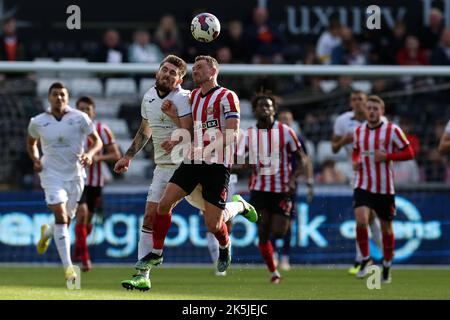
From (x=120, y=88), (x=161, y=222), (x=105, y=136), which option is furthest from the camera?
(x=120, y=88)

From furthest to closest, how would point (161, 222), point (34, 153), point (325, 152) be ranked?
point (325, 152) → point (34, 153) → point (161, 222)

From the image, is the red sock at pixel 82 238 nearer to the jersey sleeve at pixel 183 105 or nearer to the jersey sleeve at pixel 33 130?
the jersey sleeve at pixel 33 130

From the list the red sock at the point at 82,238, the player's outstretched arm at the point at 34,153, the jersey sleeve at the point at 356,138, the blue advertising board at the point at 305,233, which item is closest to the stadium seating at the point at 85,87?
the blue advertising board at the point at 305,233

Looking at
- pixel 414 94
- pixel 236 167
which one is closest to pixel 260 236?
pixel 236 167

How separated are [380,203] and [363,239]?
53cm

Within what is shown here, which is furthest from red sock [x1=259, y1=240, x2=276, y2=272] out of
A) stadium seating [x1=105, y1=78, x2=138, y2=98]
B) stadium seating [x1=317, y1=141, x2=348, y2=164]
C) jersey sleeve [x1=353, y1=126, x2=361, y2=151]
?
stadium seating [x1=105, y1=78, x2=138, y2=98]

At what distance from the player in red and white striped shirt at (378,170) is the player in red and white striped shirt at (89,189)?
307 centimetres

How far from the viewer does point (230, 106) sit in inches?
434

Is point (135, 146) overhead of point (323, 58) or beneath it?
beneath

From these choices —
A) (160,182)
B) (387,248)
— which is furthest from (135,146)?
(387,248)

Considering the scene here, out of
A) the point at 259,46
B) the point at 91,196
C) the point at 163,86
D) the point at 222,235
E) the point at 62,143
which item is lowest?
the point at 222,235

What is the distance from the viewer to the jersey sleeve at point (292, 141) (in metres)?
14.1

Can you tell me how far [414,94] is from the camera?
1869 centimetres

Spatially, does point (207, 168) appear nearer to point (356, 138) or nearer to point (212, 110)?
point (212, 110)
